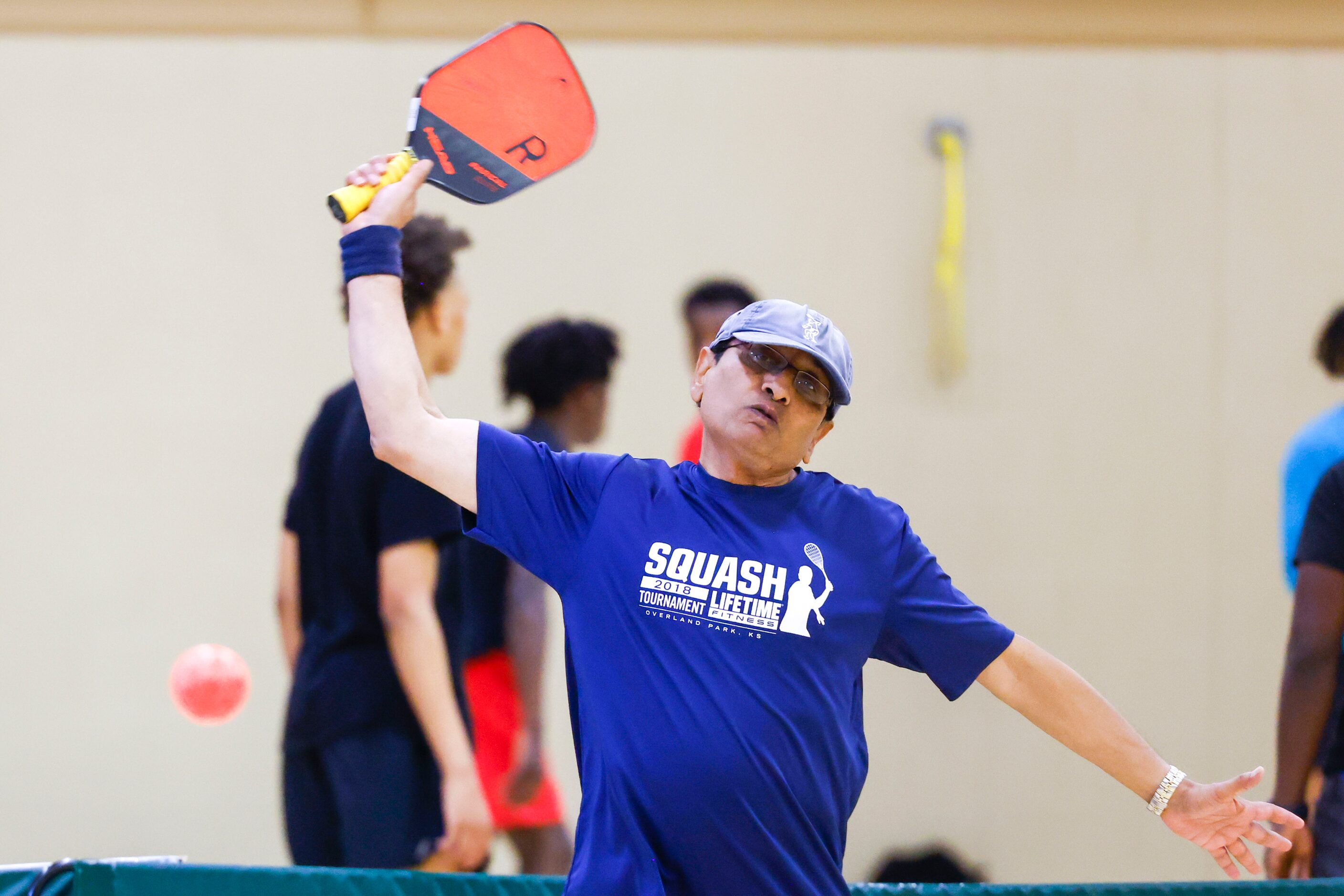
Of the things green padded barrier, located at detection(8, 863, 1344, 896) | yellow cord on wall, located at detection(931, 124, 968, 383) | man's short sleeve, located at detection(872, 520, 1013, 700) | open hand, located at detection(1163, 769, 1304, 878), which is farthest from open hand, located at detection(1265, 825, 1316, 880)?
yellow cord on wall, located at detection(931, 124, 968, 383)

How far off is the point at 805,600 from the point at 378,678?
5.19 feet

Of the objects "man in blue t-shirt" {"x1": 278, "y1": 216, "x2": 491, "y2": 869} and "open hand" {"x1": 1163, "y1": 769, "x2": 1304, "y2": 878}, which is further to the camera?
"man in blue t-shirt" {"x1": 278, "y1": 216, "x2": 491, "y2": 869}

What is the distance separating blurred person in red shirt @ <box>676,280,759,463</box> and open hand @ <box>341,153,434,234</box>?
2.00m

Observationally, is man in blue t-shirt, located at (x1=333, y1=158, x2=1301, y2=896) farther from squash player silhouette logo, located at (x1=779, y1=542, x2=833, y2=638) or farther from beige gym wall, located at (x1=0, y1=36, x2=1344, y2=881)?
beige gym wall, located at (x1=0, y1=36, x2=1344, y2=881)

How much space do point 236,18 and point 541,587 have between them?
6.89ft

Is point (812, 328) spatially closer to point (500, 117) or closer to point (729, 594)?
point (729, 594)

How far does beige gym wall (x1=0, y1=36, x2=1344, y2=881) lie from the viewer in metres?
3.94

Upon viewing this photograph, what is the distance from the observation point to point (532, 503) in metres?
1.87

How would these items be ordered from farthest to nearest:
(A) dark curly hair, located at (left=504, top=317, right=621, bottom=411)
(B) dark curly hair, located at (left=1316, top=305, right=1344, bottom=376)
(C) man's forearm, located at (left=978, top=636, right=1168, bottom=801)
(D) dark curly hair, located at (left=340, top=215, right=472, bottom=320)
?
(A) dark curly hair, located at (left=504, top=317, right=621, bottom=411)
(B) dark curly hair, located at (left=1316, top=305, right=1344, bottom=376)
(D) dark curly hair, located at (left=340, top=215, right=472, bottom=320)
(C) man's forearm, located at (left=978, top=636, right=1168, bottom=801)

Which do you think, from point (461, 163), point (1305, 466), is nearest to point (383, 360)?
point (461, 163)

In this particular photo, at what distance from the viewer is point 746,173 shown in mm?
4039

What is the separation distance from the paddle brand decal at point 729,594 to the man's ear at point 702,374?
12.5 inches

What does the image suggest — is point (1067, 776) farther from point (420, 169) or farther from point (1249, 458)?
point (420, 169)

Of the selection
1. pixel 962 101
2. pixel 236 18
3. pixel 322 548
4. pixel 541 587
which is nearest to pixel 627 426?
pixel 541 587
